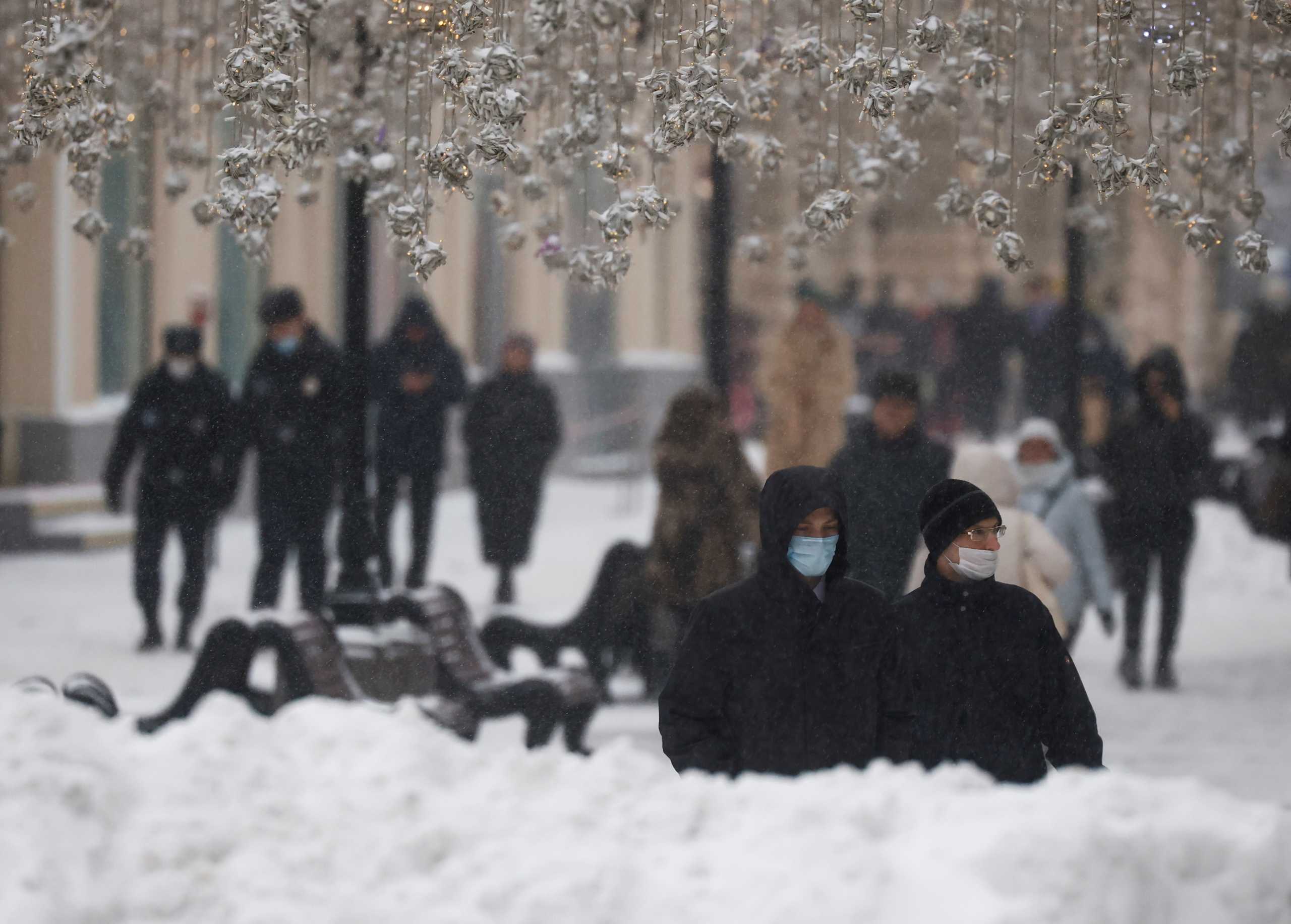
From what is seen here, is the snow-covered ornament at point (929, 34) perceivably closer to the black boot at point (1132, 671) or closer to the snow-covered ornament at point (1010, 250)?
the snow-covered ornament at point (1010, 250)

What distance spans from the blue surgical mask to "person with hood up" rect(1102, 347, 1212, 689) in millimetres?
6332

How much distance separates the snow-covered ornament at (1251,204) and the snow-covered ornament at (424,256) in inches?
120

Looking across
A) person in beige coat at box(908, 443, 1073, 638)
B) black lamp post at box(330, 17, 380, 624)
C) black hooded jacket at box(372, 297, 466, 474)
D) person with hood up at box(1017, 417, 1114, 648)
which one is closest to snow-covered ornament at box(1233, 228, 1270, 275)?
person in beige coat at box(908, 443, 1073, 638)

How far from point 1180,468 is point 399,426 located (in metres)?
4.87

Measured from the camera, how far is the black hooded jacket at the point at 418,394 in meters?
13.1

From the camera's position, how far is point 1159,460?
11.0 meters

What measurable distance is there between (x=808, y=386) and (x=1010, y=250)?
22.2 feet

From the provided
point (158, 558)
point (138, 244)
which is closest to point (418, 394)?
point (158, 558)

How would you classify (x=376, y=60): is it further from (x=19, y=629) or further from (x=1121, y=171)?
(x=19, y=629)

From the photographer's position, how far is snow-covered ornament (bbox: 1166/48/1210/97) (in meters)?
6.05

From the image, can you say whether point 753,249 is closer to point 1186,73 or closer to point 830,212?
point 830,212

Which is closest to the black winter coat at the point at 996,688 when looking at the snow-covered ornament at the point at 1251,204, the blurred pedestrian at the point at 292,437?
the snow-covered ornament at the point at 1251,204

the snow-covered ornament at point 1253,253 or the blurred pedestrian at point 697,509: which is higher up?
the snow-covered ornament at point 1253,253

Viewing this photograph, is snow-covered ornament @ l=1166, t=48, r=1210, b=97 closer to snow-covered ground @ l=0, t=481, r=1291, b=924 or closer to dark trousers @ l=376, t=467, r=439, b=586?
snow-covered ground @ l=0, t=481, r=1291, b=924
